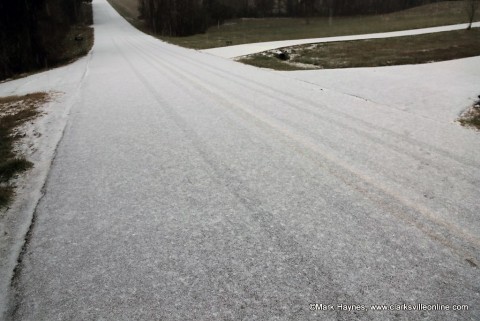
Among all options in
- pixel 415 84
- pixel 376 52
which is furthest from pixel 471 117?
pixel 376 52

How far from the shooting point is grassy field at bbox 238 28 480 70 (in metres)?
14.9

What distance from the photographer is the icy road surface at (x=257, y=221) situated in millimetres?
2602

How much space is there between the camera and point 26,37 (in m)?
19.1

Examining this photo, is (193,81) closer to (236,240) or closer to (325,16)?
(236,240)

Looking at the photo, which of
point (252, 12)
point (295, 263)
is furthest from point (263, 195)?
point (252, 12)

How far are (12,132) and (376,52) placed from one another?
1720cm

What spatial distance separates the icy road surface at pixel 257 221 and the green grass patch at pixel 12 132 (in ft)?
1.80

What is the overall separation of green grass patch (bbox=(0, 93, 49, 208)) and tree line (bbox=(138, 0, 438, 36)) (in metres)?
31.8

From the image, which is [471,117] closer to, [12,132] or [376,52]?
[12,132]

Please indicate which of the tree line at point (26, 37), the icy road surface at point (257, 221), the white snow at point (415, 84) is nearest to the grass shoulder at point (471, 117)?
the white snow at point (415, 84)

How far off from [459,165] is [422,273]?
8.61 feet

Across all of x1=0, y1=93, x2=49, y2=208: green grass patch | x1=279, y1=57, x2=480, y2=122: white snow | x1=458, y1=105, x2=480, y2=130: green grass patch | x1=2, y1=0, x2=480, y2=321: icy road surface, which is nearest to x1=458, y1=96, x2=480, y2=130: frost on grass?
x1=458, y1=105, x2=480, y2=130: green grass patch

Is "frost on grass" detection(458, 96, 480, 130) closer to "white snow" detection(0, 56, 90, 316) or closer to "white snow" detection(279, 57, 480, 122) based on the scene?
"white snow" detection(279, 57, 480, 122)

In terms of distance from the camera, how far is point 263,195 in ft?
13.4
